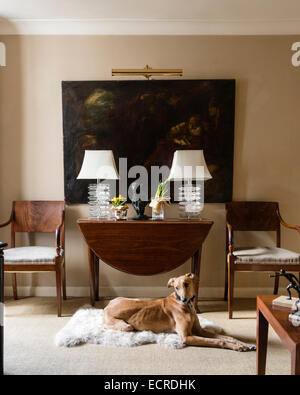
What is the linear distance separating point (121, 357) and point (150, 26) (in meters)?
2.74

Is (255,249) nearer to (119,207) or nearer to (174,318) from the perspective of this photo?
(174,318)

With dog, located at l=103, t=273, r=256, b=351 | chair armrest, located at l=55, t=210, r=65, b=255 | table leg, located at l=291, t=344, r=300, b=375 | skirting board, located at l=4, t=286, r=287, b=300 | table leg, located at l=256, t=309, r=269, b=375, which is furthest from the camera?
skirting board, located at l=4, t=286, r=287, b=300

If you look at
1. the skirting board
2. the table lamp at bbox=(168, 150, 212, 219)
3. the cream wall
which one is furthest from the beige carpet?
the table lamp at bbox=(168, 150, 212, 219)

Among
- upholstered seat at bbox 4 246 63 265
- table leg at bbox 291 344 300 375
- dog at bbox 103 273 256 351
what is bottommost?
dog at bbox 103 273 256 351

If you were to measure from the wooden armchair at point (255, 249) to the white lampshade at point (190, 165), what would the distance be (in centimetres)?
41

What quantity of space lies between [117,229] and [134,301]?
0.61 m

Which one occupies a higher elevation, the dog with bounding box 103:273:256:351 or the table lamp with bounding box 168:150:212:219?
the table lamp with bounding box 168:150:212:219

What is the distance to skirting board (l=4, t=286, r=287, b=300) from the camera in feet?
12.0

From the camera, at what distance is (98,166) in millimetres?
3324

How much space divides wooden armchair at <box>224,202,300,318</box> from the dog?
2.00 ft

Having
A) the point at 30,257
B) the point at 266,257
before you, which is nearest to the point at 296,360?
the point at 266,257

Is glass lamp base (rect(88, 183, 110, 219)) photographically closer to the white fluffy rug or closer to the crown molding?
the white fluffy rug

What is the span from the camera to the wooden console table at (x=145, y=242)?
3.06 metres

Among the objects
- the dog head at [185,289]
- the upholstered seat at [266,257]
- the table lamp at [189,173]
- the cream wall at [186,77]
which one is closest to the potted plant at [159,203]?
the table lamp at [189,173]
